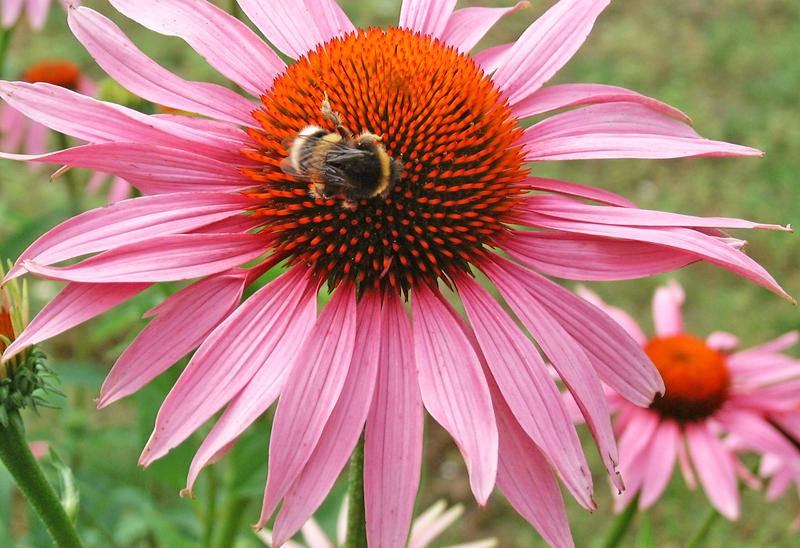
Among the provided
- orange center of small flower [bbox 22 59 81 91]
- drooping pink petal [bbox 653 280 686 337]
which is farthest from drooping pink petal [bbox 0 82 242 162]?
orange center of small flower [bbox 22 59 81 91]

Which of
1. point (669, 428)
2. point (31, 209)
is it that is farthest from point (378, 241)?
point (31, 209)

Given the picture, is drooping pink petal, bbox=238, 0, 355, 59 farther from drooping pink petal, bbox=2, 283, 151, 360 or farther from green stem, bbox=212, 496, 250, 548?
green stem, bbox=212, 496, 250, 548

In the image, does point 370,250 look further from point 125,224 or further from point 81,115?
point 81,115

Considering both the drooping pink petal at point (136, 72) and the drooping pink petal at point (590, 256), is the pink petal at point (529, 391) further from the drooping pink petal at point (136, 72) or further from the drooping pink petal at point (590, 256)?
the drooping pink petal at point (136, 72)

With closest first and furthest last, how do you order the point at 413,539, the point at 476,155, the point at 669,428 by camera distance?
the point at 476,155 < the point at 413,539 < the point at 669,428

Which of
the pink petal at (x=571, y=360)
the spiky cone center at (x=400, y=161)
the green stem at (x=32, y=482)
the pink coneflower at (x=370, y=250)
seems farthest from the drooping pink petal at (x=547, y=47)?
the green stem at (x=32, y=482)

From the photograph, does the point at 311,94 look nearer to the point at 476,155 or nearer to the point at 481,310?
the point at 476,155
